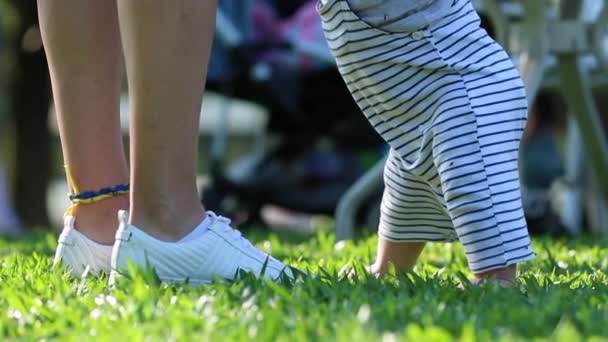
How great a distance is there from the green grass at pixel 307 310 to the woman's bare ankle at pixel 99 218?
0.10 m

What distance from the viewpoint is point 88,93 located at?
2.11m

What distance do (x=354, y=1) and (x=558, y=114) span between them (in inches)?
208

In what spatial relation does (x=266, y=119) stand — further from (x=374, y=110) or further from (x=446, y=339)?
(x=446, y=339)

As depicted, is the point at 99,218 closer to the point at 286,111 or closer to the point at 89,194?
the point at 89,194

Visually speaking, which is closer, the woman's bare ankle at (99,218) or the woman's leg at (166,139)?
the woman's leg at (166,139)

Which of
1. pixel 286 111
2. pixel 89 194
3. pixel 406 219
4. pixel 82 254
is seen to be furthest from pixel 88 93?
pixel 286 111

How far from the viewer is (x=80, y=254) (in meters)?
2.11

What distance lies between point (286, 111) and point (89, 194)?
2.89 m

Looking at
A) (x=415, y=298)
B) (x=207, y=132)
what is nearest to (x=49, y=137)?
(x=415, y=298)

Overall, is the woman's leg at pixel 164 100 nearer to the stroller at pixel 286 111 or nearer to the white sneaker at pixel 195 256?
the white sneaker at pixel 195 256

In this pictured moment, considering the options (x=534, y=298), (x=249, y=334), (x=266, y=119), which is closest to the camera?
(x=249, y=334)

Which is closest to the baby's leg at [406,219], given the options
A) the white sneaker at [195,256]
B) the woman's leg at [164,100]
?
the white sneaker at [195,256]

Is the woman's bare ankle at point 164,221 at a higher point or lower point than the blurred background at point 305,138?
higher

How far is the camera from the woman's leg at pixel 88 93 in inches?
82.0
